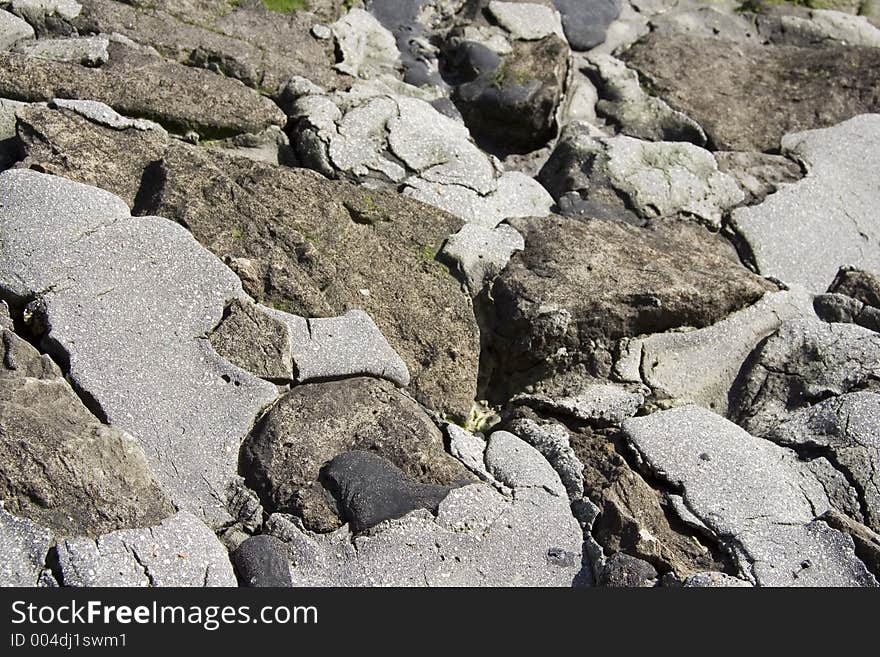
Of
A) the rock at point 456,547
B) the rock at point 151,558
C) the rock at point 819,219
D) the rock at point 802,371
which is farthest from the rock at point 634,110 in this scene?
the rock at point 151,558

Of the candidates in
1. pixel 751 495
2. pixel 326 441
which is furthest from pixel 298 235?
pixel 751 495

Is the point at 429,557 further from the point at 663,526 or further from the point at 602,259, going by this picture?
the point at 602,259

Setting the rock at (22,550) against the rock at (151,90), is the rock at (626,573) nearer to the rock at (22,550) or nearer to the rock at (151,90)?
the rock at (22,550)

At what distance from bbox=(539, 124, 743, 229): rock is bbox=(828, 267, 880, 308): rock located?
1.44ft

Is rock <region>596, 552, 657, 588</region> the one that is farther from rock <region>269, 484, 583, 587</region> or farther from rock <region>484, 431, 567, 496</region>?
rock <region>484, 431, 567, 496</region>

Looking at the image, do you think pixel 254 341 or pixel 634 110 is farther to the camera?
pixel 634 110

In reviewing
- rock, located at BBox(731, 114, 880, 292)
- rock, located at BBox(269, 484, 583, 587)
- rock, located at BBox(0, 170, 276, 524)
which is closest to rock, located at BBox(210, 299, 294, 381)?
rock, located at BBox(0, 170, 276, 524)

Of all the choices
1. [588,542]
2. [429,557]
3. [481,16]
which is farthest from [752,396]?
[481,16]

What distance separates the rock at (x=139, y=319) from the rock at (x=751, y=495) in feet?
3.47

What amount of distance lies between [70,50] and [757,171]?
2420 mm

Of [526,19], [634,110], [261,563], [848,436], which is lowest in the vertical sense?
[261,563]

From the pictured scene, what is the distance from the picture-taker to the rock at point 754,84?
4020 millimetres

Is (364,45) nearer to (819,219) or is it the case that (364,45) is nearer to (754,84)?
(754,84)

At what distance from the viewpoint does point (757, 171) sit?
12.3 feet
